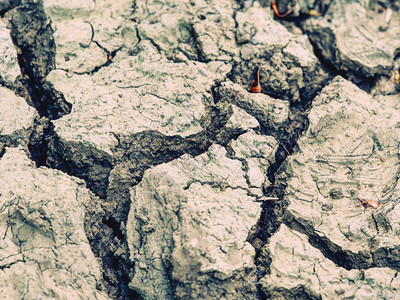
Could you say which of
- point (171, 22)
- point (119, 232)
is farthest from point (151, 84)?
point (119, 232)

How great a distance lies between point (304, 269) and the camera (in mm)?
2430

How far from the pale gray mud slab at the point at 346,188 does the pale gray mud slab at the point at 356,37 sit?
11.4 inches

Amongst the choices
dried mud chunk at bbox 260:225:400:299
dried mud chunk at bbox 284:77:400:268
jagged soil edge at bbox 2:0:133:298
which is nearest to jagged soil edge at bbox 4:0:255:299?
jagged soil edge at bbox 2:0:133:298

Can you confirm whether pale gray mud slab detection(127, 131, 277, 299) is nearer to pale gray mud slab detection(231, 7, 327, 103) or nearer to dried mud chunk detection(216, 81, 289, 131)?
dried mud chunk detection(216, 81, 289, 131)

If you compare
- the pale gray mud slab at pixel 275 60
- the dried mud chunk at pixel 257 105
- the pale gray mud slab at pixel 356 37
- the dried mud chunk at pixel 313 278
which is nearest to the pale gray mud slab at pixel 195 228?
the dried mud chunk at pixel 313 278

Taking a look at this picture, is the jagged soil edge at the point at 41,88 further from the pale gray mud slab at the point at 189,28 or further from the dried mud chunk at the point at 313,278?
the dried mud chunk at the point at 313,278

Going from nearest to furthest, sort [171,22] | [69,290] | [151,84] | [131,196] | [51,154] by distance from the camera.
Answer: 1. [69,290]
2. [131,196]
3. [51,154]
4. [151,84]
5. [171,22]

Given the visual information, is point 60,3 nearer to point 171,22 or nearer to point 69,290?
point 171,22

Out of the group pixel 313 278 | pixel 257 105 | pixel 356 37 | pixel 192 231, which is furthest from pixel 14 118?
pixel 356 37

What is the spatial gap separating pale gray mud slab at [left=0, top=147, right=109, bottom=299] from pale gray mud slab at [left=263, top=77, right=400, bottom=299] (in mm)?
1056

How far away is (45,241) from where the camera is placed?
7.89 feet

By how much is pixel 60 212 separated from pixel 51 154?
0.49 meters

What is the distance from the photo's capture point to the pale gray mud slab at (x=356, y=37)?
135 inches

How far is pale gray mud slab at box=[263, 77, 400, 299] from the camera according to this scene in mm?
2465
